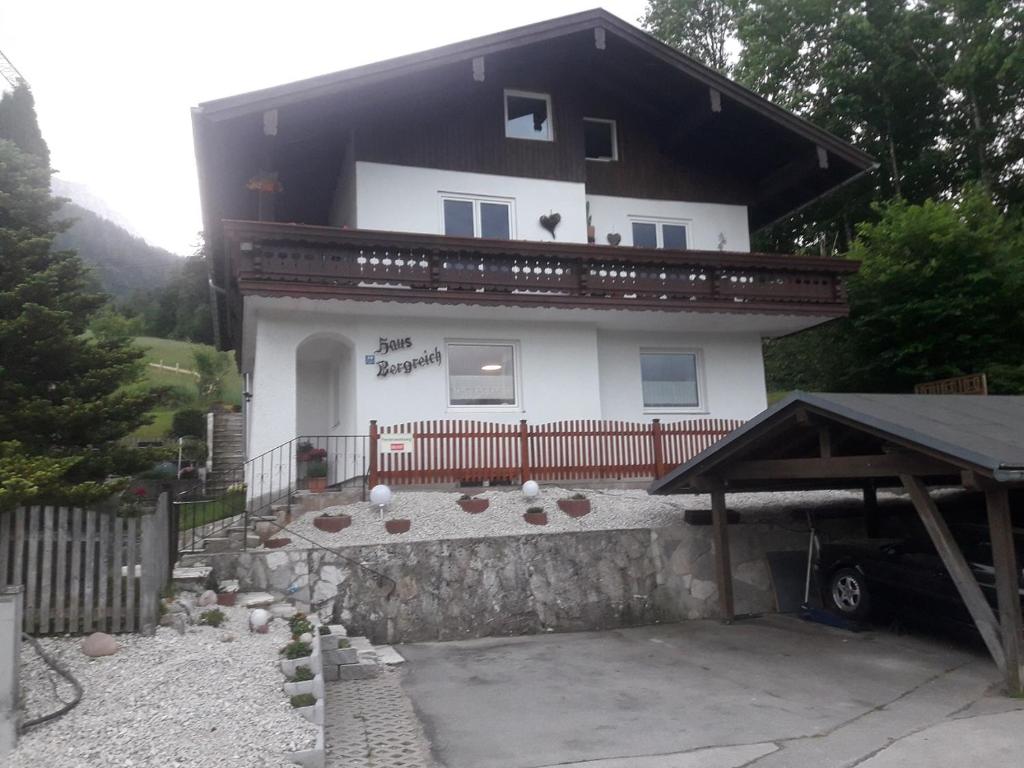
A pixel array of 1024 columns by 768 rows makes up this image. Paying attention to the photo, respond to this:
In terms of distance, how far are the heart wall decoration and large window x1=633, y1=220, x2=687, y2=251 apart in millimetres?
2255

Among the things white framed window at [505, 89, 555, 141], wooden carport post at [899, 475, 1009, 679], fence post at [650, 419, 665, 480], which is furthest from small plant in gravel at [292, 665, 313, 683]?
white framed window at [505, 89, 555, 141]

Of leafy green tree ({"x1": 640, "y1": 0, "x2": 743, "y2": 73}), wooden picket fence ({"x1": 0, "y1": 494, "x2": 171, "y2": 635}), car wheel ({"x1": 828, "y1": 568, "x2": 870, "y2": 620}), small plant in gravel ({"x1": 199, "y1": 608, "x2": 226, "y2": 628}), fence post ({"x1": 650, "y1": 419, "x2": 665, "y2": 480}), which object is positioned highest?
leafy green tree ({"x1": 640, "y1": 0, "x2": 743, "y2": 73})

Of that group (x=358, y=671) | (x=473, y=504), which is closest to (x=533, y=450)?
(x=473, y=504)

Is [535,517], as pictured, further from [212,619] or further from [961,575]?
[961,575]

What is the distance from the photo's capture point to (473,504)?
12570 mm

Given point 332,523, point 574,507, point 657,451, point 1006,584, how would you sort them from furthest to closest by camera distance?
1. point 657,451
2. point 574,507
3. point 332,523
4. point 1006,584

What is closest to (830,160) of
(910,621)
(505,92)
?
(505,92)

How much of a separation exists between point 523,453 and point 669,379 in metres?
5.29

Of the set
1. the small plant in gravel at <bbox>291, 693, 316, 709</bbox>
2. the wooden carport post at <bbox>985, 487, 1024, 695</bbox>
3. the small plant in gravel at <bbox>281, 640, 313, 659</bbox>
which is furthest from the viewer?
the wooden carport post at <bbox>985, 487, 1024, 695</bbox>

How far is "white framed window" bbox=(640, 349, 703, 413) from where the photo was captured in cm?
1773

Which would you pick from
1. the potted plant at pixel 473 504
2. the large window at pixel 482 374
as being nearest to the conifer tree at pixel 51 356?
the potted plant at pixel 473 504

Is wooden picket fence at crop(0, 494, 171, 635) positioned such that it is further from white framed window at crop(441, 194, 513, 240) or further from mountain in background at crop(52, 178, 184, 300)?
mountain in background at crop(52, 178, 184, 300)

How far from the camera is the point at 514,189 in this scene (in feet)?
57.3

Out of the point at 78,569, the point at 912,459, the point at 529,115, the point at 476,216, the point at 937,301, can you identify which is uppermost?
the point at 529,115
